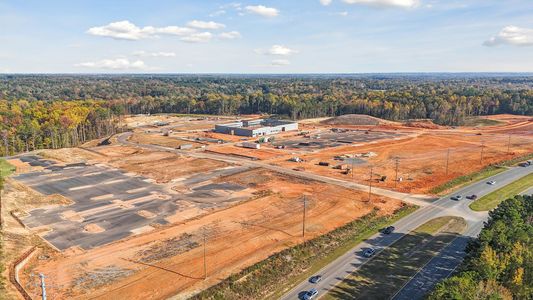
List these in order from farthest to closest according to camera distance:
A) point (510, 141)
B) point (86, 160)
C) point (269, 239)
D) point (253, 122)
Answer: point (253, 122)
point (510, 141)
point (86, 160)
point (269, 239)

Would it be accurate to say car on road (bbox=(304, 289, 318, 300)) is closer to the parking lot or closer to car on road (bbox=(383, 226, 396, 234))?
car on road (bbox=(383, 226, 396, 234))

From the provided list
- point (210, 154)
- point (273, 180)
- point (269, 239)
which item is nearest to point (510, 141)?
point (273, 180)

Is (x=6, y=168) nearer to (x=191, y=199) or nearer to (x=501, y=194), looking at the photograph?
(x=191, y=199)

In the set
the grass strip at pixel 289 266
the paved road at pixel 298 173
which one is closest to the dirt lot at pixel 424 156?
the paved road at pixel 298 173

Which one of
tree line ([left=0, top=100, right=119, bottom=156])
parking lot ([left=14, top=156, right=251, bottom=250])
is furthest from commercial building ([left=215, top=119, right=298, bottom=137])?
parking lot ([left=14, top=156, right=251, bottom=250])

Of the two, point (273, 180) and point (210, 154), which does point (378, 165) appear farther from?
point (210, 154)

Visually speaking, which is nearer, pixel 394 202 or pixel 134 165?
pixel 394 202

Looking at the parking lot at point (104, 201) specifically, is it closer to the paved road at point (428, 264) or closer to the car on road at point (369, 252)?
the paved road at point (428, 264)
